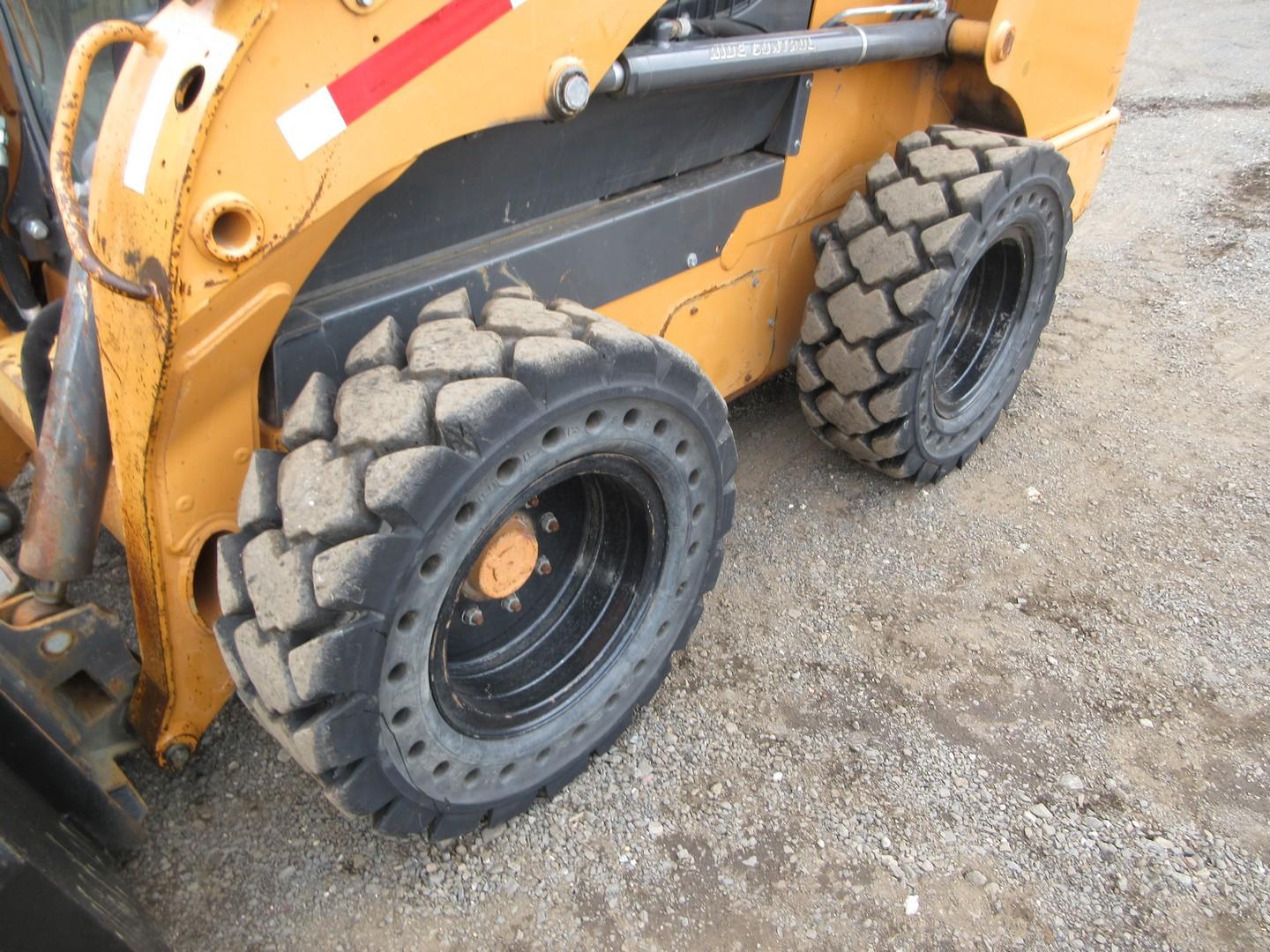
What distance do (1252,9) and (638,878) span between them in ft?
37.0

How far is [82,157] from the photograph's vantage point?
211 centimetres

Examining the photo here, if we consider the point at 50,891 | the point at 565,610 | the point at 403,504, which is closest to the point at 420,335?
the point at 403,504

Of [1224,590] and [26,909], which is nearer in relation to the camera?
[26,909]

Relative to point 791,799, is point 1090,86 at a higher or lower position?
higher

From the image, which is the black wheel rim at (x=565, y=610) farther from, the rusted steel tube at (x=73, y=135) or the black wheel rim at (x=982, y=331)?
the black wheel rim at (x=982, y=331)

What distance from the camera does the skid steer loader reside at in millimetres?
1511

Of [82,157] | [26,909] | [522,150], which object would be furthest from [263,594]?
[82,157]

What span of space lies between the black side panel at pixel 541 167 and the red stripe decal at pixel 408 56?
0.90 ft

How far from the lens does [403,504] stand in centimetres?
151

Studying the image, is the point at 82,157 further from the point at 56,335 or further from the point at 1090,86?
the point at 1090,86

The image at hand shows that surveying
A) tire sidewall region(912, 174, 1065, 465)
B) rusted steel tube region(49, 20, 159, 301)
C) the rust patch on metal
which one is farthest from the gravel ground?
rusted steel tube region(49, 20, 159, 301)

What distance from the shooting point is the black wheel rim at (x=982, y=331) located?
3211 millimetres

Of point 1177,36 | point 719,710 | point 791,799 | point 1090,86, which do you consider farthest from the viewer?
point 1177,36

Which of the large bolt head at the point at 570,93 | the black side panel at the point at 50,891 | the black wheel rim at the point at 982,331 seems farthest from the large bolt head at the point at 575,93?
the black wheel rim at the point at 982,331
